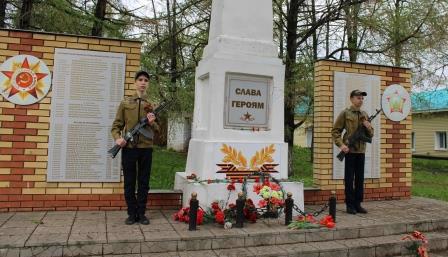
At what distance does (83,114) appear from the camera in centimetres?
554

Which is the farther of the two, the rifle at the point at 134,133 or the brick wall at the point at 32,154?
the brick wall at the point at 32,154

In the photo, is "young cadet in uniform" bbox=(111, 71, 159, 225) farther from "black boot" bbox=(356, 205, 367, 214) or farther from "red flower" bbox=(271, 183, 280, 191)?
"black boot" bbox=(356, 205, 367, 214)

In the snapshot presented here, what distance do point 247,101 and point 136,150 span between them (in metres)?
1.65

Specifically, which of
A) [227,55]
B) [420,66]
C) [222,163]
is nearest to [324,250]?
[222,163]

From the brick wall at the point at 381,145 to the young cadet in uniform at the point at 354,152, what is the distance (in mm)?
691

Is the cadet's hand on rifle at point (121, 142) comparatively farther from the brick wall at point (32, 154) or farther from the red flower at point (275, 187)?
the red flower at point (275, 187)

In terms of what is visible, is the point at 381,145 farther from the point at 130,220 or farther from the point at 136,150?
the point at 130,220

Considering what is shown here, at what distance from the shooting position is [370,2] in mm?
10078

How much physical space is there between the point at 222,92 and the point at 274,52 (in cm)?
102

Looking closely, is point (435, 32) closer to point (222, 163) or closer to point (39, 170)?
point (222, 163)

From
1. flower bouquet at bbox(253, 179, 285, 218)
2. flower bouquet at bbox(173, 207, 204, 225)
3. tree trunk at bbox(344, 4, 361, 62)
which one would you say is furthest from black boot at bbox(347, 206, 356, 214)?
tree trunk at bbox(344, 4, 361, 62)

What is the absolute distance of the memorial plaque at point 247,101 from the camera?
18.2 ft

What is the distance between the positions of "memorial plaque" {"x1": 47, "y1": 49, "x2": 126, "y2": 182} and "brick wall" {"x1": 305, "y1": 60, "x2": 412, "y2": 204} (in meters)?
3.12

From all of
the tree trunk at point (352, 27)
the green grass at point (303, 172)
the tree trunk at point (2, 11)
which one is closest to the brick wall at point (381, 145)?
the green grass at point (303, 172)
